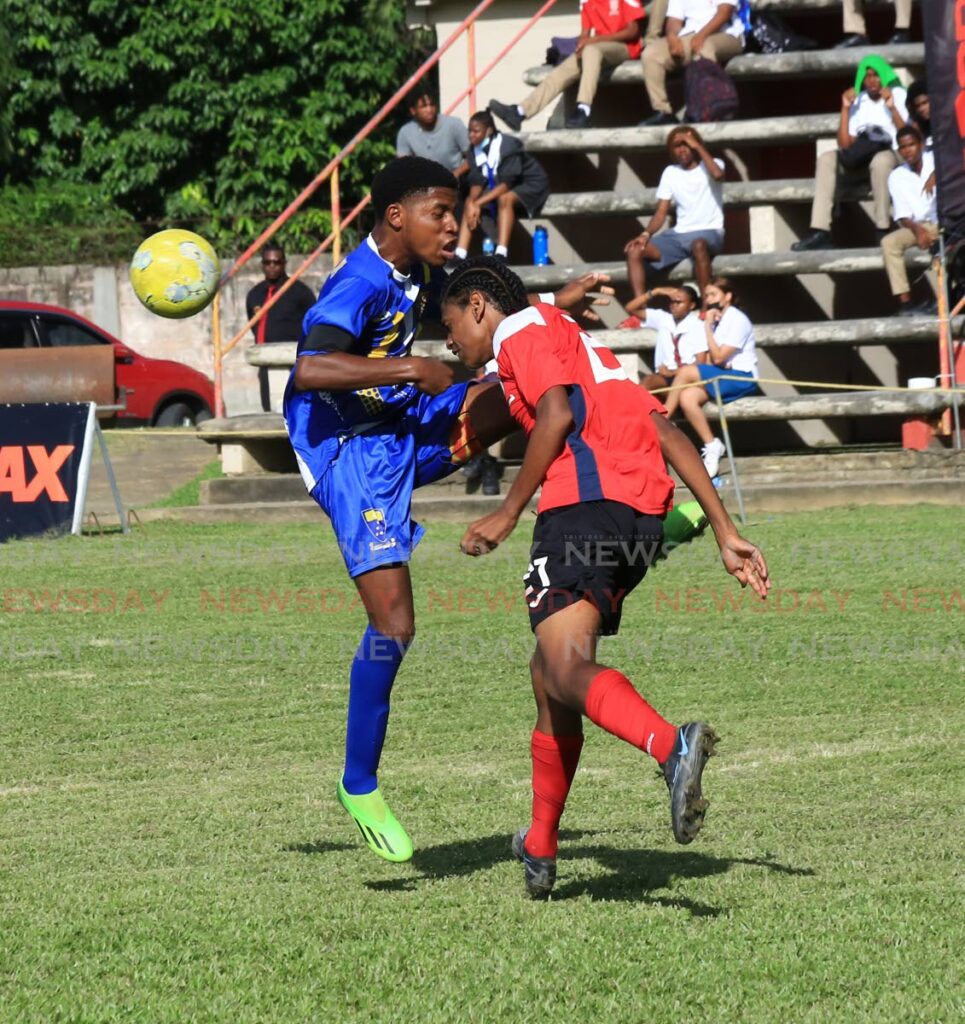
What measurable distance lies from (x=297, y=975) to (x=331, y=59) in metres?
24.1

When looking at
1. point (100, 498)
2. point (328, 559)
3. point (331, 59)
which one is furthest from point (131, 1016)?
point (331, 59)

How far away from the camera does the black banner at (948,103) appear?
606 inches

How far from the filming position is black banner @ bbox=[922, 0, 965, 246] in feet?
50.5

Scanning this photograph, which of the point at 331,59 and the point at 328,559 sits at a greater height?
the point at 331,59

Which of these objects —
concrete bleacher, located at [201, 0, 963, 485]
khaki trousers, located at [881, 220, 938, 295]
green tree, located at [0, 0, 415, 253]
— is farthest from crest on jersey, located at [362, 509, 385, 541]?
green tree, located at [0, 0, 415, 253]

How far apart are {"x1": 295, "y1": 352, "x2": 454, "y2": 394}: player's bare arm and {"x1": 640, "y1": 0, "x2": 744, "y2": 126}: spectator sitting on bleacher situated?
1310 cm

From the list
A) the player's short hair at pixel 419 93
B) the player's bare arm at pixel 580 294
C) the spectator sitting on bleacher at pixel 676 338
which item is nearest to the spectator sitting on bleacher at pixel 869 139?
the spectator sitting on bleacher at pixel 676 338

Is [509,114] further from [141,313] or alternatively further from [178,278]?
[178,278]

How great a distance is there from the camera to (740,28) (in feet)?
59.6

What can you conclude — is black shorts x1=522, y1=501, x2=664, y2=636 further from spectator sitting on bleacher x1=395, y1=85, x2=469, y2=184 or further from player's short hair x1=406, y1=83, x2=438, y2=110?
player's short hair x1=406, y1=83, x2=438, y2=110

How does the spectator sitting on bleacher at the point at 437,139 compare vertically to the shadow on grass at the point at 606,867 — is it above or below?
above

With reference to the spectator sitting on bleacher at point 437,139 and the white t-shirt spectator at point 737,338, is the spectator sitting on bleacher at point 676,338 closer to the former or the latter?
the white t-shirt spectator at point 737,338

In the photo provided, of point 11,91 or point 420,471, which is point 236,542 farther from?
point 11,91

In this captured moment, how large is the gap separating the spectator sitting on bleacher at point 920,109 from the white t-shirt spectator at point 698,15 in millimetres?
1924
